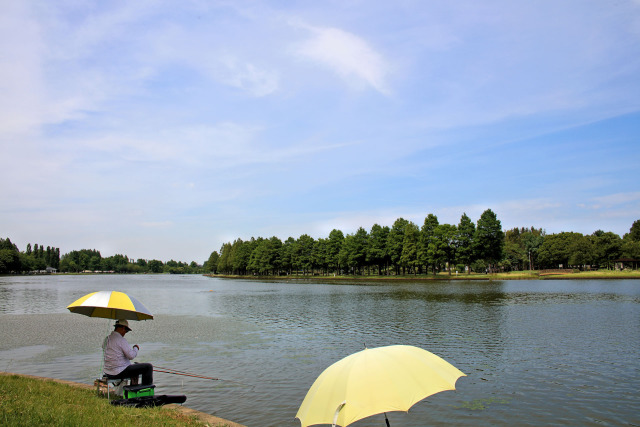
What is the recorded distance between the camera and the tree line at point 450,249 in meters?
102

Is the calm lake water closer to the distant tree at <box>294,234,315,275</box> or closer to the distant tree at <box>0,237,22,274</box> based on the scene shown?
the distant tree at <box>294,234,315,275</box>

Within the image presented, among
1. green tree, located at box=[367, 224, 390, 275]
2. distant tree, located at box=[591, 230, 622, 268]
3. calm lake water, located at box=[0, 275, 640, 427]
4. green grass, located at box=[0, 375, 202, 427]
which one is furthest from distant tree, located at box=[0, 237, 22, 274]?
distant tree, located at box=[591, 230, 622, 268]

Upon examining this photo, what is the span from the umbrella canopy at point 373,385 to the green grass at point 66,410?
4135 mm

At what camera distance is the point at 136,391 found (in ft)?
34.9

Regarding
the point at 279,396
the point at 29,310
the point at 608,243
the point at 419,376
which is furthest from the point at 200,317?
the point at 608,243

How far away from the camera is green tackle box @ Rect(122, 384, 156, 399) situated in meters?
10.5

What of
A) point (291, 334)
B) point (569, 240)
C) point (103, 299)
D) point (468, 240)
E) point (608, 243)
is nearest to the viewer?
point (103, 299)

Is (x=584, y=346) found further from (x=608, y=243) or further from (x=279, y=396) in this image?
(x=608, y=243)

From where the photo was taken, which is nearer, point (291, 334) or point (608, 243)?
point (291, 334)

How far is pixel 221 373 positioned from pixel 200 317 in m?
20.9

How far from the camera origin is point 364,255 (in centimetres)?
12025

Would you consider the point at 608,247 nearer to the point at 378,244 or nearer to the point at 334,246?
the point at 378,244

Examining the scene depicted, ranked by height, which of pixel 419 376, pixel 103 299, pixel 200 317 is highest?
pixel 103 299

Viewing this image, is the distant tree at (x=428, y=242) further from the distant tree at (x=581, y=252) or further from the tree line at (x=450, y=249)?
the distant tree at (x=581, y=252)
